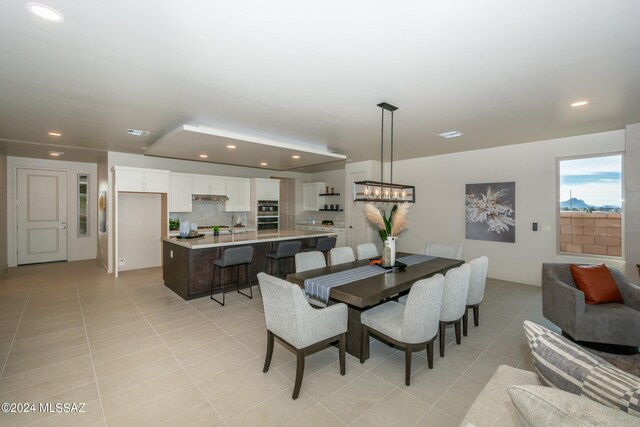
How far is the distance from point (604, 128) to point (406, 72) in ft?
12.5

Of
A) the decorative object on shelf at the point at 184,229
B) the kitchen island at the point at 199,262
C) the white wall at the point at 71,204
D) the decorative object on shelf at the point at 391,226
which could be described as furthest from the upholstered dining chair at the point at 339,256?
the white wall at the point at 71,204

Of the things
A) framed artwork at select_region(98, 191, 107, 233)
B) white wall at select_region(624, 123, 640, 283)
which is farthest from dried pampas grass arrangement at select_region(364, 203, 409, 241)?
framed artwork at select_region(98, 191, 107, 233)

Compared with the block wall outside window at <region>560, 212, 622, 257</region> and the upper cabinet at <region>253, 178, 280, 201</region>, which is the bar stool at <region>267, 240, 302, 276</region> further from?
the block wall outside window at <region>560, 212, 622, 257</region>

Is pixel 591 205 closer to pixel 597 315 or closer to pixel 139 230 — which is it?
pixel 597 315

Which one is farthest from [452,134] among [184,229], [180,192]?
[180,192]

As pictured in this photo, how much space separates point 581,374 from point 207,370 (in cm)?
255

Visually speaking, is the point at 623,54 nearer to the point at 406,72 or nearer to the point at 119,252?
the point at 406,72

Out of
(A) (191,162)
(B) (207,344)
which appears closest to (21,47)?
(B) (207,344)

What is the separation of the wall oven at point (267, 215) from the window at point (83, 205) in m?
4.40

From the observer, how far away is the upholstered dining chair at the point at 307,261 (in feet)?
11.2

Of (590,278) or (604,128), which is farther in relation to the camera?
(604,128)

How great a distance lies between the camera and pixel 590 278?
118 inches

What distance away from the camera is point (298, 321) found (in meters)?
2.15

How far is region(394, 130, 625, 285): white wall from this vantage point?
193 inches
